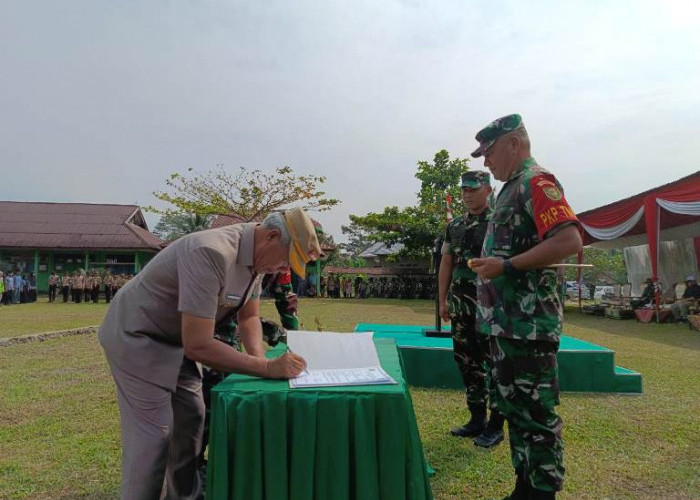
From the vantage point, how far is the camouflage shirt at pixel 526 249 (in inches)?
78.3

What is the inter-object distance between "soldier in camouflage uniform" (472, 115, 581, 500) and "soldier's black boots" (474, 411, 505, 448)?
3.26 feet

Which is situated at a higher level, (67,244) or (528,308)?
(67,244)

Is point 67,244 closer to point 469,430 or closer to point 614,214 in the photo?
point 614,214

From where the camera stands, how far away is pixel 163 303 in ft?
5.68

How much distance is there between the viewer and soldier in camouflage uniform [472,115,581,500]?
1.96 m

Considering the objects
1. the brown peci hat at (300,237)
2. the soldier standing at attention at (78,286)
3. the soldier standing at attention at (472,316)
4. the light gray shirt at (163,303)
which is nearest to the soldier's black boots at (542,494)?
the soldier standing at attention at (472,316)

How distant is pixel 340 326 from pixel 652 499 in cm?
808

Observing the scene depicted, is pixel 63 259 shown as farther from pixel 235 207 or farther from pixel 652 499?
pixel 652 499

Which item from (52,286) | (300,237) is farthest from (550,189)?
(52,286)

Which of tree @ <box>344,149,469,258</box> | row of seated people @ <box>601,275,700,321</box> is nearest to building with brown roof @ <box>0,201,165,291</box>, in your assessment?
tree @ <box>344,149,469,258</box>

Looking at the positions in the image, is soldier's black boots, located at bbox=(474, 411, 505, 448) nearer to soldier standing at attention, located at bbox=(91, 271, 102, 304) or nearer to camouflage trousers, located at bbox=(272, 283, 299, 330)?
camouflage trousers, located at bbox=(272, 283, 299, 330)

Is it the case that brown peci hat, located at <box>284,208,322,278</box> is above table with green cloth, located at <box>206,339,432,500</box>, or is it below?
above

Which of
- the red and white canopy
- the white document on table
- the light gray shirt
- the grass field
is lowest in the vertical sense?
the grass field

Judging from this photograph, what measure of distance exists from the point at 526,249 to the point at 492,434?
1646 mm
